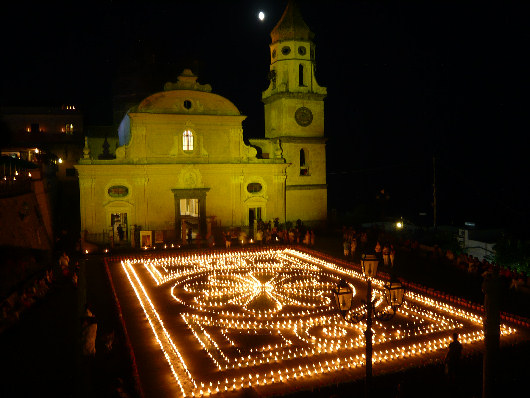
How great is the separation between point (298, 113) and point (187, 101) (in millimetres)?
8156

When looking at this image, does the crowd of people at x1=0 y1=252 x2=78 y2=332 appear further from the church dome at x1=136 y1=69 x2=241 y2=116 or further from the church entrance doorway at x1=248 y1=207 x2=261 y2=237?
the church entrance doorway at x1=248 y1=207 x2=261 y2=237

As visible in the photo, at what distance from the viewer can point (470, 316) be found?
15.8 metres

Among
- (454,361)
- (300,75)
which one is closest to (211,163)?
(300,75)

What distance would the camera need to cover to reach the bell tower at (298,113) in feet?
116

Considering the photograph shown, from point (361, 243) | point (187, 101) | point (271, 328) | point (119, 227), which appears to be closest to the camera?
point (271, 328)

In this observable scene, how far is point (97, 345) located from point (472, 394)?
915 centimetres

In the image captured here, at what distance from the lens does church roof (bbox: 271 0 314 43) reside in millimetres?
35156

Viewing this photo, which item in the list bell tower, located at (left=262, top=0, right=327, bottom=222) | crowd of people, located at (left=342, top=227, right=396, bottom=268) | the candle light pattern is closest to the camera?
the candle light pattern

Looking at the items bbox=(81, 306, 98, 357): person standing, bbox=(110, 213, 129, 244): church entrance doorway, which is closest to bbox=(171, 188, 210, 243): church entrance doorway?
bbox=(110, 213, 129, 244): church entrance doorway

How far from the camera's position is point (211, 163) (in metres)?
33.1

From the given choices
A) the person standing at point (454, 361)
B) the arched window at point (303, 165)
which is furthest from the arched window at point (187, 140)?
the person standing at point (454, 361)

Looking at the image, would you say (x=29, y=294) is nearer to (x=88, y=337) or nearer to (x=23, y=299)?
(x=23, y=299)

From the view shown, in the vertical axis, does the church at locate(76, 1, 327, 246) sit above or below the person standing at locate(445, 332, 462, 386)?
above

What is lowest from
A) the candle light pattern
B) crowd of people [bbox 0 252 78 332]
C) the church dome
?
the candle light pattern
